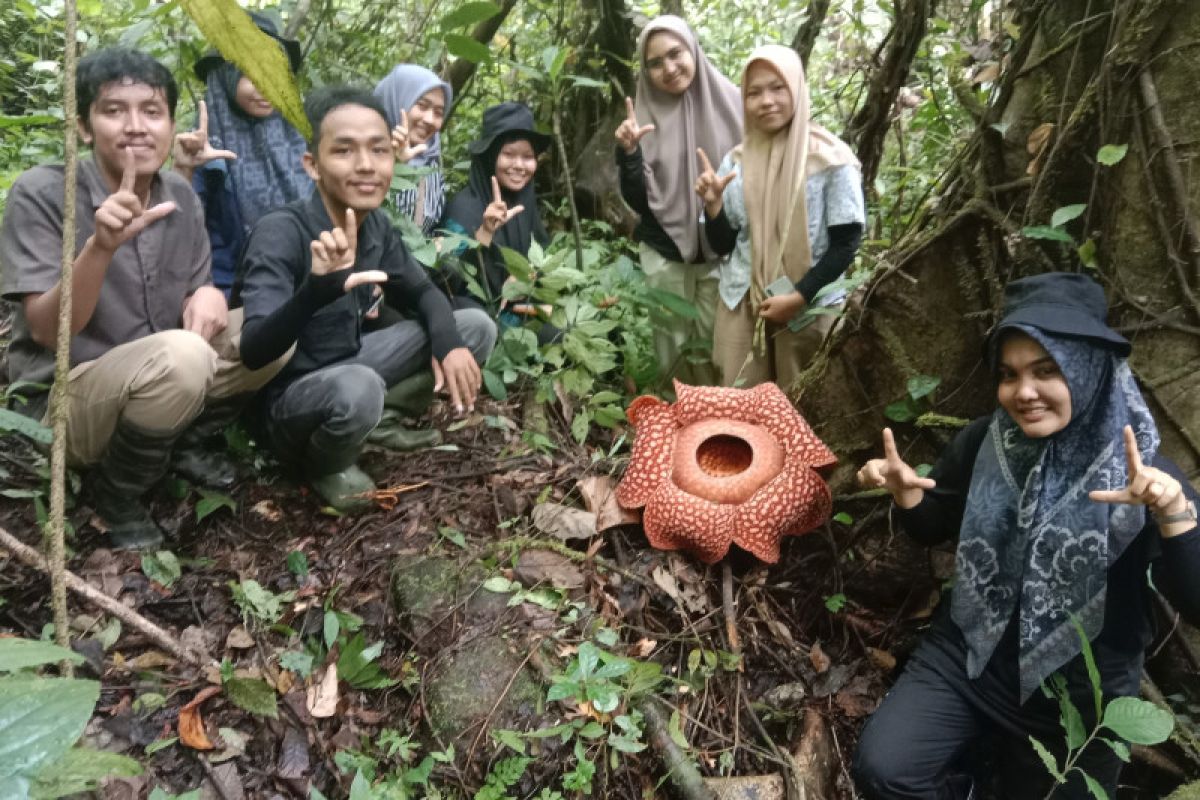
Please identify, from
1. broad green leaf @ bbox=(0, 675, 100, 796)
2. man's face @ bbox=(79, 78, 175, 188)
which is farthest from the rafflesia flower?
broad green leaf @ bbox=(0, 675, 100, 796)

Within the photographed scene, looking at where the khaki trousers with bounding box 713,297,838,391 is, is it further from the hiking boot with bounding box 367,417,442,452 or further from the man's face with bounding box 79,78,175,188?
the man's face with bounding box 79,78,175,188

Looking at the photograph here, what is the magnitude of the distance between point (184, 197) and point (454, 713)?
7.49 feet

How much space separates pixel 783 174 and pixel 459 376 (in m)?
1.83

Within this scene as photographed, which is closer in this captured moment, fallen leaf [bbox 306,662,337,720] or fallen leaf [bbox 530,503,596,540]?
fallen leaf [bbox 306,662,337,720]

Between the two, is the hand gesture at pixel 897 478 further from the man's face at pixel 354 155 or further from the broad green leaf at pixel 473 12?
the man's face at pixel 354 155

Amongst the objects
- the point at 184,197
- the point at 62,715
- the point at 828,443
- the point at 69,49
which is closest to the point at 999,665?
the point at 828,443

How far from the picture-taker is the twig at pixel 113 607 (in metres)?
2.39

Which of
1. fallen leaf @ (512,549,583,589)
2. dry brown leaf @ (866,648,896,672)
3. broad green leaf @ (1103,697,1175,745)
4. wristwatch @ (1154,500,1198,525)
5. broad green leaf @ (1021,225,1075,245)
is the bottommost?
dry brown leaf @ (866,648,896,672)

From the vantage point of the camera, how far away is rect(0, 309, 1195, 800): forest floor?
2400mm

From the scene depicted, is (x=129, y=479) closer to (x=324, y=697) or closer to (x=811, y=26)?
(x=324, y=697)

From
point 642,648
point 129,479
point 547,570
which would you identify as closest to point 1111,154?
point 642,648

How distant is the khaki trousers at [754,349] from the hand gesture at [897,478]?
112 centimetres

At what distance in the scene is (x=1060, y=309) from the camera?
225cm

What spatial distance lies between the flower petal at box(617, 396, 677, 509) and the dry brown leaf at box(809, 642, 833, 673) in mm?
818
